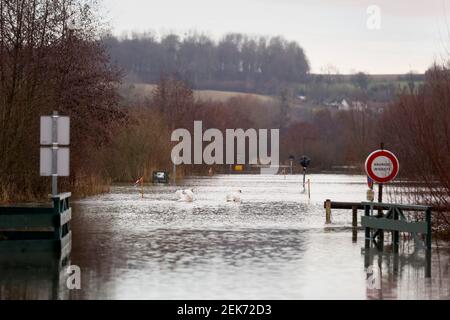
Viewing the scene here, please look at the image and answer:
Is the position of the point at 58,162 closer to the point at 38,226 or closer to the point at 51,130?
the point at 51,130

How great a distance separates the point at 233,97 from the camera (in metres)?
199

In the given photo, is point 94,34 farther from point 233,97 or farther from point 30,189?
point 233,97

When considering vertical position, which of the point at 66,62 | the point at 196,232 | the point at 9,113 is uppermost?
the point at 66,62

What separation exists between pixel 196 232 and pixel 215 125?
109465mm

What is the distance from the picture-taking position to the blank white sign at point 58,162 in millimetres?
20516

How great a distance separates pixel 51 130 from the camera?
20.9 m

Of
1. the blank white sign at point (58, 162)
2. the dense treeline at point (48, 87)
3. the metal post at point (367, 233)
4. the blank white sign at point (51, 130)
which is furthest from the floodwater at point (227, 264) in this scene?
the dense treeline at point (48, 87)

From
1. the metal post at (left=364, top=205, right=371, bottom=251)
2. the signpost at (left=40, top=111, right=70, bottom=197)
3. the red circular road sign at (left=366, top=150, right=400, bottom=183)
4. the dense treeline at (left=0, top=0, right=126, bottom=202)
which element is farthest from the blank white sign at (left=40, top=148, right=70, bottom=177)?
the dense treeline at (left=0, top=0, right=126, bottom=202)

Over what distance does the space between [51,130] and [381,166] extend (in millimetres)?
7584

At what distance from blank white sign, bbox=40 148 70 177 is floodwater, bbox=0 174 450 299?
1.64 metres

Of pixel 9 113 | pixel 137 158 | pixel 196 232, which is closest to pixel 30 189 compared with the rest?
pixel 9 113

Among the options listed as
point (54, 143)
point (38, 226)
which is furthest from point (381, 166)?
point (38, 226)

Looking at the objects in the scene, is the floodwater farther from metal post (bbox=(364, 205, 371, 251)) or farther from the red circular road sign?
the red circular road sign

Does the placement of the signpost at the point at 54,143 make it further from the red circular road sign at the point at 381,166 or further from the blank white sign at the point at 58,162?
the red circular road sign at the point at 381,166
